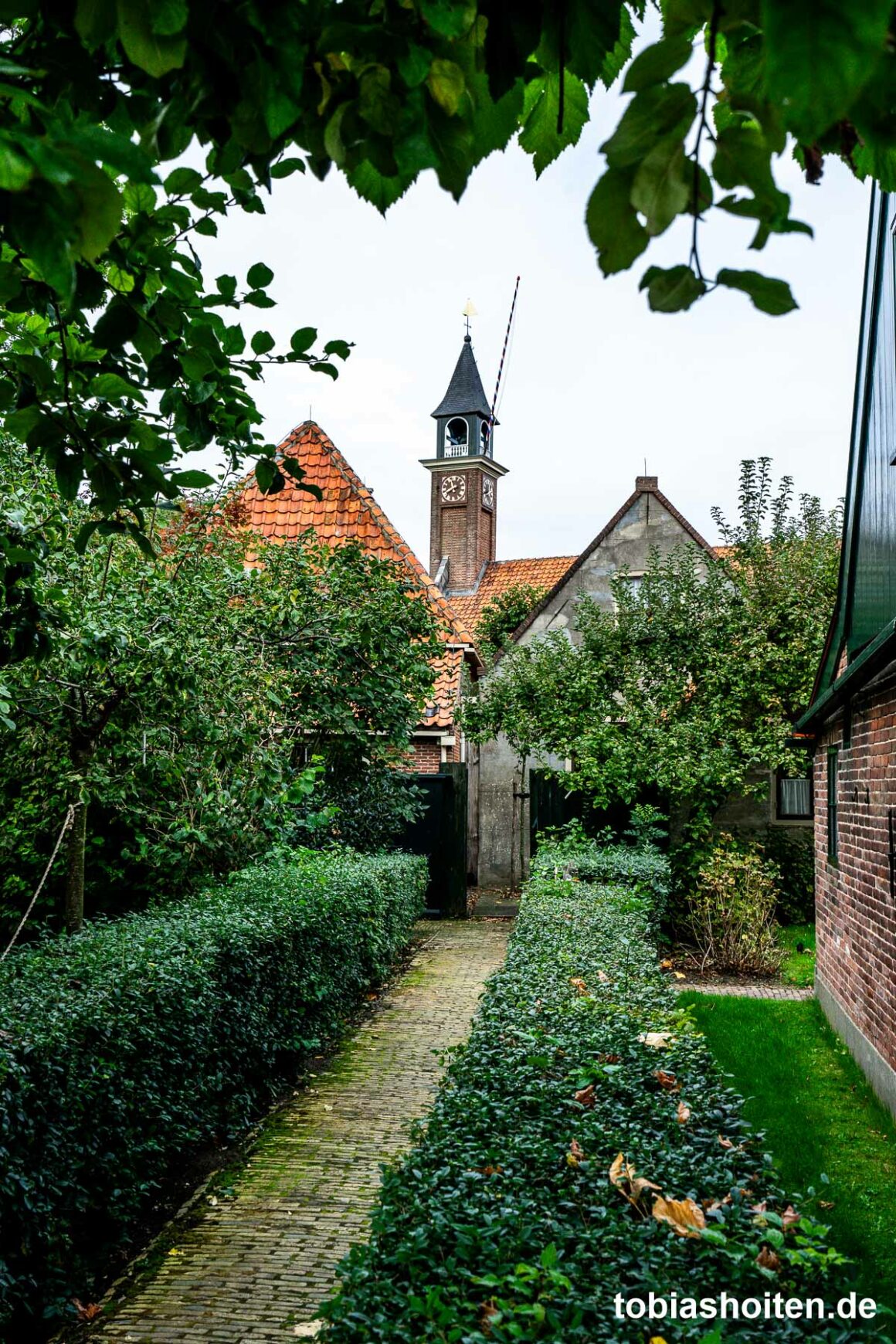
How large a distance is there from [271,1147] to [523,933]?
2.29m

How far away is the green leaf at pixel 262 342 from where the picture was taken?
4.05 metres

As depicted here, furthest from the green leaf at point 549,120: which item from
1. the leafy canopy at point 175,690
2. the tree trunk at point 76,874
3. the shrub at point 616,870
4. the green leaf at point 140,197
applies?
the shrub at point 616,870

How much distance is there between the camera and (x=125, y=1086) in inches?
186

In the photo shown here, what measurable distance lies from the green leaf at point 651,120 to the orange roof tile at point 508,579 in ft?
92.3

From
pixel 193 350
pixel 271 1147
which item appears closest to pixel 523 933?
pixel 271 1147

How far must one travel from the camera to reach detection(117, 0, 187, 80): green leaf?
162 centimetres

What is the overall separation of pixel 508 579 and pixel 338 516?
50.6ft

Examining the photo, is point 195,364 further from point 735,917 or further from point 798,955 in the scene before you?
point 798,955

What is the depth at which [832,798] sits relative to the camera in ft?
33.3

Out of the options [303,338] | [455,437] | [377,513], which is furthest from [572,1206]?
[455,437]

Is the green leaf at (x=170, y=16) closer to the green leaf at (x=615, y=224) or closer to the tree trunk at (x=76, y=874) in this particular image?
the green leaf at (x=615, y=224)

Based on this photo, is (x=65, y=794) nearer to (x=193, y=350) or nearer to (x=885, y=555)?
(x=193, y=350)

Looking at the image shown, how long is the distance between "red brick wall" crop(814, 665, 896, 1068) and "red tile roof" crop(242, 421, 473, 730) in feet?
27.5

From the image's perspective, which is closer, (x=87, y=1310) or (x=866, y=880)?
(x=87, y=1310)
